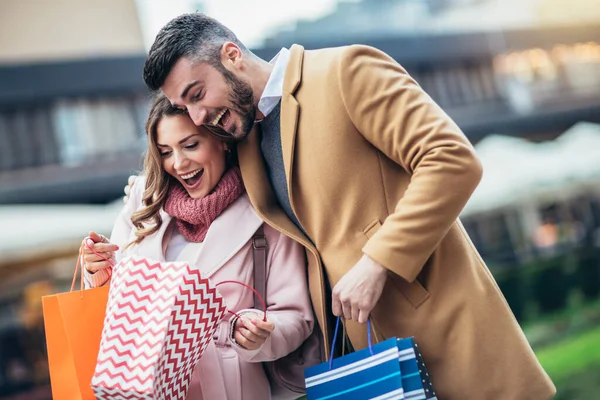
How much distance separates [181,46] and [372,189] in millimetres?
625

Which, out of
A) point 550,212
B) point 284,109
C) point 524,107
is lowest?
point 550,212

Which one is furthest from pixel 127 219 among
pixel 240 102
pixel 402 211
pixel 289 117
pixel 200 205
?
pixel 402 211

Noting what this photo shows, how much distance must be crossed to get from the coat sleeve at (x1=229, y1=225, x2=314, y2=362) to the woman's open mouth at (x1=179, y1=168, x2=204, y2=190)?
0.25m

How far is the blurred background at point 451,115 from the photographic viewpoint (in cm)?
685

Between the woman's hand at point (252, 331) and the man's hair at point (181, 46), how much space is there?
26.2 inches

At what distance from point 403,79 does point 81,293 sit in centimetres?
98

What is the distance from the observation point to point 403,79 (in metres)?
1.93

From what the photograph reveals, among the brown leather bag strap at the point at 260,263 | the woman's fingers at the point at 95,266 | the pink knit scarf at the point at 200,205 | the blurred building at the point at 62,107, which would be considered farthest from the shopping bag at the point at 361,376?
the blurred building at the point at 62,107

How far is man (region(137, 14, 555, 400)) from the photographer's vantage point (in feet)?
6.04

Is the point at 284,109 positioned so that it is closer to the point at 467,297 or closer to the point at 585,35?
the point at 467,297

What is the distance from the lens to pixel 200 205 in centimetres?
221

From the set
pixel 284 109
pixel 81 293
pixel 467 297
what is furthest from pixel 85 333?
pixel 467 297

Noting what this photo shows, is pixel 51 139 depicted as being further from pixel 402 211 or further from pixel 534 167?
pixel 402 211

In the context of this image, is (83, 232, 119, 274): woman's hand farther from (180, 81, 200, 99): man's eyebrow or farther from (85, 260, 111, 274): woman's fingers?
(180, 81, 200, 99): man's eyebrow
